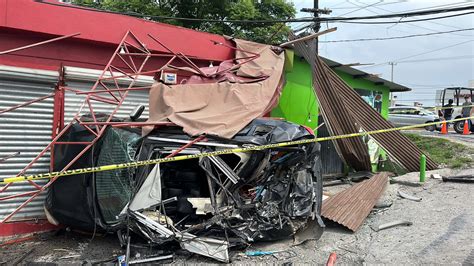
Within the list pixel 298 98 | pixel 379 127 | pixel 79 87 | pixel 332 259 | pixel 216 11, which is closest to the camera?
pixel 332 259

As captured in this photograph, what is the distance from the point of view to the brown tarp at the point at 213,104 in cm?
582

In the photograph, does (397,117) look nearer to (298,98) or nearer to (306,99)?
(306,99)

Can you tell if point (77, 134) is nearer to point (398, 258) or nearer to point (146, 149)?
point (146, 149)

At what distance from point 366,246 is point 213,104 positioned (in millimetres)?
3208

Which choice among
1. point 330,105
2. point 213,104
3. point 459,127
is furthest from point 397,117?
point 213,104

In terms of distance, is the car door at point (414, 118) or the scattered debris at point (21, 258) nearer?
the scattered debris at point (21, 258)

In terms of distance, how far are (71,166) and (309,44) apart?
20.5ft

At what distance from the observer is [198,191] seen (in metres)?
5.91

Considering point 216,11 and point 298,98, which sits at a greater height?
point 216,11

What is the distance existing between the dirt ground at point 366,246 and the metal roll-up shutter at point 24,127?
732 mm

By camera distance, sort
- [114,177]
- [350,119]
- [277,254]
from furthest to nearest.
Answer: [350,119], [114,177], [277,254]

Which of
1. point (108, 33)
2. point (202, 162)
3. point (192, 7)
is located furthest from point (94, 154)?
point (192, 7)

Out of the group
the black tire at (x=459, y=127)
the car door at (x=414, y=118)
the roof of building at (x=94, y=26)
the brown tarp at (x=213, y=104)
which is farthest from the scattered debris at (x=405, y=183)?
the car door at (x=414, y=118)

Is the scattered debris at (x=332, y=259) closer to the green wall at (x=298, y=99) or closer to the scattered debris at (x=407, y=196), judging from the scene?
the scattered debris at (x=407, y=196)
